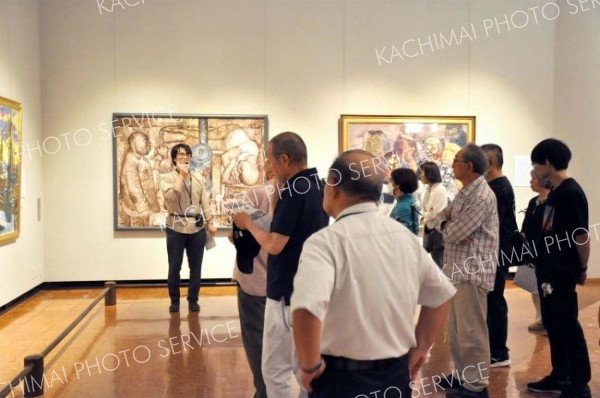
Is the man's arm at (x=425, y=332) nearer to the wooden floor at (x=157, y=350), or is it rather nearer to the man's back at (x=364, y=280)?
the man's back at (x=364, y=280)

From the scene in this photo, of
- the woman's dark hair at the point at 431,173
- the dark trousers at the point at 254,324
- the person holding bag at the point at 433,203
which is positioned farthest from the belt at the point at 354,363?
the woman's dark hair at the point at 431,173

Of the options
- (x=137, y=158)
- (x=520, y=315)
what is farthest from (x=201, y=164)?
(x=520, y=315)

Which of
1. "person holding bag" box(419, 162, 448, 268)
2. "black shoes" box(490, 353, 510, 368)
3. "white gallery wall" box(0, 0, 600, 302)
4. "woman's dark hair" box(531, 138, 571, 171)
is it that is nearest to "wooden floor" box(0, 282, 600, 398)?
"black shoes" box(490, 353, 510, 368)

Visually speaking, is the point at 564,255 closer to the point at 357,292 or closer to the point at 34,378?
the point at 357,292

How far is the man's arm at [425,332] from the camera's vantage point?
207 cm

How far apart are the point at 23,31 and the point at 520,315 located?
703cm

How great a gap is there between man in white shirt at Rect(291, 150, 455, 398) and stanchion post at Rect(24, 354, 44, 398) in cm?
271

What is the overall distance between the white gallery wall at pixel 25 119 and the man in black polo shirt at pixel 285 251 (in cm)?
487

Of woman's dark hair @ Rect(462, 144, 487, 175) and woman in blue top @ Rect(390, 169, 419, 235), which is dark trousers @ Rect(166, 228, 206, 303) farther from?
woman's dark hair @ Rect(462, 144, 487, 175)

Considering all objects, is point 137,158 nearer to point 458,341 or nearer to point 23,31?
point 23,31

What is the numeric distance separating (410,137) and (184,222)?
3.73 m

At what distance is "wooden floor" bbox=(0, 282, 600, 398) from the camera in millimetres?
4137

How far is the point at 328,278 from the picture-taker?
1753mm

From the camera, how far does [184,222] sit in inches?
260
